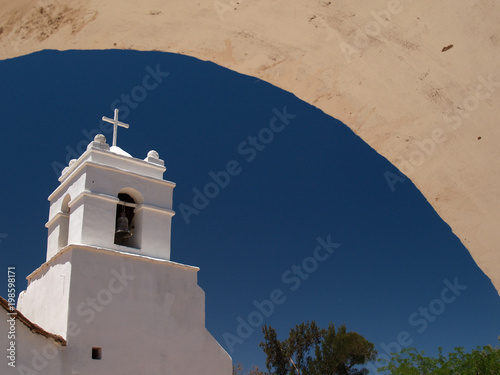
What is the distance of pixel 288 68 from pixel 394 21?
0.44 m

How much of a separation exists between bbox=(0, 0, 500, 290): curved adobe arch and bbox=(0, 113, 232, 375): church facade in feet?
24.0

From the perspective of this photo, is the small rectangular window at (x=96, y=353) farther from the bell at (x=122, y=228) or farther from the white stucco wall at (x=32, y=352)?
the bell at (x=122, y=228)

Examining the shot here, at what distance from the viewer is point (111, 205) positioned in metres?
9.77

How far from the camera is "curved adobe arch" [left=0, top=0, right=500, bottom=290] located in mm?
1800

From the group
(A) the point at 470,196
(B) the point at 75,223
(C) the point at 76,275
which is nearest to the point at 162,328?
(C) the point at 76,275

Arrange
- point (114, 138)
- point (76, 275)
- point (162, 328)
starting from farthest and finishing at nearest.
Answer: point (114, 138) → point (162, 328) → point (76, 275)

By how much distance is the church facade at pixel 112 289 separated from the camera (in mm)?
8414

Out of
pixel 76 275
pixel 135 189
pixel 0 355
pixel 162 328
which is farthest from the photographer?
pixel 135 189

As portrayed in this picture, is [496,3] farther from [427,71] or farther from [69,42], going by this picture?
[69,42]

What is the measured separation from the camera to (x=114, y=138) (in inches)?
454

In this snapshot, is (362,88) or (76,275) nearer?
(362,88)

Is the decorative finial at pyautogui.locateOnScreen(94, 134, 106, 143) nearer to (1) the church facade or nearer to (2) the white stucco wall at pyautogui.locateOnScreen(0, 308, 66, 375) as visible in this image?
(1) the church facade

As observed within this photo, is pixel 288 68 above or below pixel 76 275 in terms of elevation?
below

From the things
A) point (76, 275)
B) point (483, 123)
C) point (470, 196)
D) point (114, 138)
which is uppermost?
point (114, 138)
